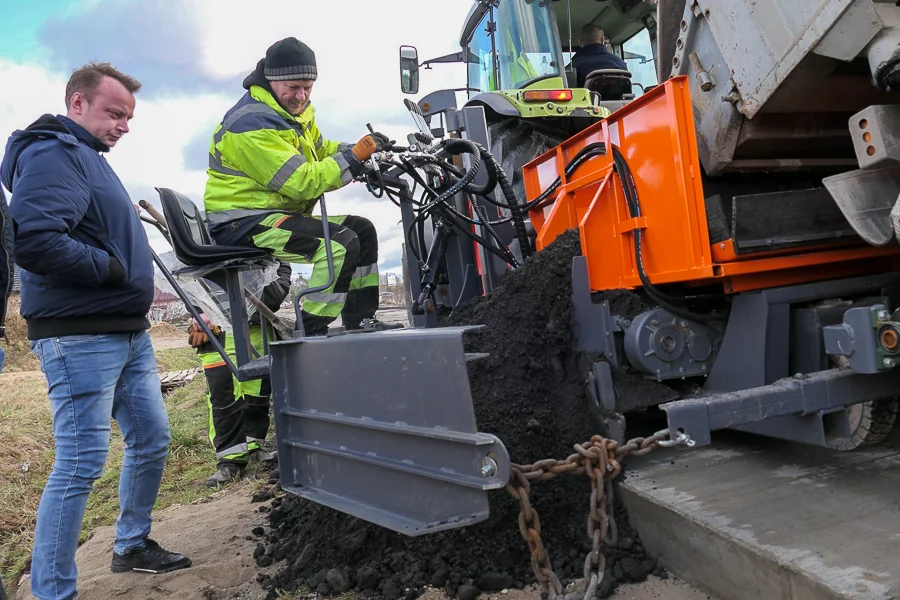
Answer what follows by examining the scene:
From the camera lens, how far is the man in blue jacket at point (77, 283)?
2338 millimetres

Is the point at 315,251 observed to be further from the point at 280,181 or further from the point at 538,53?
the point at 538,53

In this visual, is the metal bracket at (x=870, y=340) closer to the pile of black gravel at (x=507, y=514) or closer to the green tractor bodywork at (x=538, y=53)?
the pile of black gravel at (x=507, y=514)

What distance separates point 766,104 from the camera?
7.34ft

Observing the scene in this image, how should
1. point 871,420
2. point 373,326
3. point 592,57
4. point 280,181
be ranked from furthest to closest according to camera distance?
point 592,57 → point 280,181 → point 373,326 → point 871,420

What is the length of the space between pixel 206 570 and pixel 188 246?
1480 mm

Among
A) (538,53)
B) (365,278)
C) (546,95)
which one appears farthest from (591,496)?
(538,53)

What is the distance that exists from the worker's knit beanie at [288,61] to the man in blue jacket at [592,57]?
7.29ft

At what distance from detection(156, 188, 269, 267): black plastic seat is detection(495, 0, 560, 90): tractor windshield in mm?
2397

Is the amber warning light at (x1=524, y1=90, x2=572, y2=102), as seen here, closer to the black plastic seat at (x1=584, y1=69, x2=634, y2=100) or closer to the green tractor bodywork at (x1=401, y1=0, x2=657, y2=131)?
the green tractor bodywork at (x1=401, y1=0, x2=657, y2=131)

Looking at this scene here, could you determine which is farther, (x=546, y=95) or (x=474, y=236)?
(x=546, y=95)

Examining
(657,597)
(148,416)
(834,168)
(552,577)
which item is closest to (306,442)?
(148,416)

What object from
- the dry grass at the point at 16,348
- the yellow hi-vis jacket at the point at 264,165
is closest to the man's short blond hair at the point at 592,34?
the yellow hi-vis jacket at the point at 264,165

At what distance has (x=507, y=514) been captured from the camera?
2553 millimetres

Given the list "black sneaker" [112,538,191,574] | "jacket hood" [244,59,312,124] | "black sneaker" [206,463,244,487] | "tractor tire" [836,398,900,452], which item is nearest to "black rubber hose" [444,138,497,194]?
"jacket hood" [244,59,312,124]
